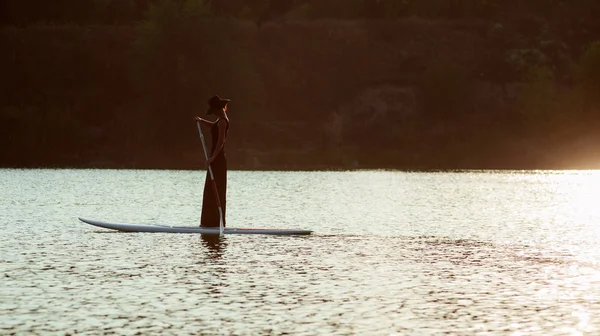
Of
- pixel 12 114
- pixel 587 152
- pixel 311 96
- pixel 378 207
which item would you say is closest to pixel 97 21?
pixel 311 96

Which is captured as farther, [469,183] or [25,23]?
[25,23]

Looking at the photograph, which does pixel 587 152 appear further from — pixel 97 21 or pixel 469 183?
pixel 97 21

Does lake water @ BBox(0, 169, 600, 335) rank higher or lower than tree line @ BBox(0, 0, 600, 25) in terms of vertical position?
lower

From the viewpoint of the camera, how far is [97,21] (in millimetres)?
140125

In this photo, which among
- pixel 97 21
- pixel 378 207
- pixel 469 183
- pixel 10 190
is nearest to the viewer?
pixel 378 207

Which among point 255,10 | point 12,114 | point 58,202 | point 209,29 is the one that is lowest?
point 58,202

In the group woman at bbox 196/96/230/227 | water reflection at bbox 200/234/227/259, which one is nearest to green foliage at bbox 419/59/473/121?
woman at bbox 196/96/230/227

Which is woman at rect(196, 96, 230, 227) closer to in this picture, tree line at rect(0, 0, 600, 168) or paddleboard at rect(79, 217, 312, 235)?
paddleboard at rect(79, 217, 312, 235)

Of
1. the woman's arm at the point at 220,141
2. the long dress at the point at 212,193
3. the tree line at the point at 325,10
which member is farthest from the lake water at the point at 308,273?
the tree line at the point at 325,10

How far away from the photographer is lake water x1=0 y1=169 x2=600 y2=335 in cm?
1232

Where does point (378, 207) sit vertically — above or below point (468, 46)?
below

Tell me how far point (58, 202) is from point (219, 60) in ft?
203

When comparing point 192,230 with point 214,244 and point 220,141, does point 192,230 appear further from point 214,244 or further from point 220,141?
point 220,141

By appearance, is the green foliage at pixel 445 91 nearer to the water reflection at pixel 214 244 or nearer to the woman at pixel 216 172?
the woman at pixel 216 172
